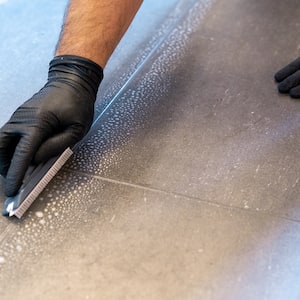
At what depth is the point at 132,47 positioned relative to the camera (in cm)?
151

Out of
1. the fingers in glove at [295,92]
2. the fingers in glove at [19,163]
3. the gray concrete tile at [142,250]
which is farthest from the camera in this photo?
the fingers in glove at [295,92]

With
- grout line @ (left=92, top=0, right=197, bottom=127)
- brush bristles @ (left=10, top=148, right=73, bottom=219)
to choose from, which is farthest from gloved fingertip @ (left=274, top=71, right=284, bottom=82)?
brush bristles @ (left=10, top=148, right=73, bottom=219)

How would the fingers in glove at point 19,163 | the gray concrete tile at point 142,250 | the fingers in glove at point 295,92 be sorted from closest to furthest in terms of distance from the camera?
the gray concrete tile at point 142,250 < the fingers in glove at point 19,163 < the fingers in glove at point 295,92

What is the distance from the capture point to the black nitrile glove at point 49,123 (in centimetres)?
97

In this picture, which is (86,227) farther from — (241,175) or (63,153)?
(241,175)

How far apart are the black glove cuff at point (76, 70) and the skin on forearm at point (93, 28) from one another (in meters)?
0.02

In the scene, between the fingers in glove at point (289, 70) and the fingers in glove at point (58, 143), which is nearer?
the fingers in glove at point (58, 143)

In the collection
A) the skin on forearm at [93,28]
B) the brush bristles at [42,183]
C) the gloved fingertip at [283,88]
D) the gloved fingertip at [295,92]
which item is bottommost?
the brush bristles at [42,183]

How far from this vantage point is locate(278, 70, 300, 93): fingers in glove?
1.25m

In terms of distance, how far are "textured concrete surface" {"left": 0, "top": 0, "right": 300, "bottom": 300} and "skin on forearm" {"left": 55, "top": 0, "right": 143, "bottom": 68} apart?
18 centimetres

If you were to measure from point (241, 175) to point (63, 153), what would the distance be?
0.43 m

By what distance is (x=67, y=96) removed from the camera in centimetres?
103

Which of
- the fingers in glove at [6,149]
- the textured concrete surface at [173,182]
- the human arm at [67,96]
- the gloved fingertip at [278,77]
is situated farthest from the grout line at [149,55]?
the gloved fingertip at [278,77]

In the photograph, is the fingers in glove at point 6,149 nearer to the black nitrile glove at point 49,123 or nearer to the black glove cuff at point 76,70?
the black nitrile glove at point 49,123
